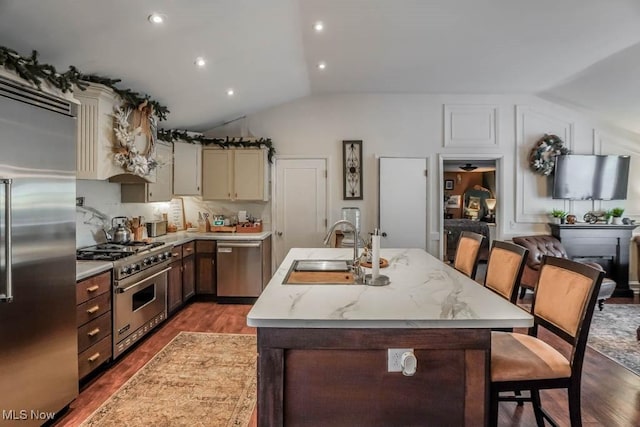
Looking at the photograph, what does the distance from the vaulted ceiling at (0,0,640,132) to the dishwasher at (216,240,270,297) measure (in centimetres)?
184

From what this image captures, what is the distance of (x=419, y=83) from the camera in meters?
4.55

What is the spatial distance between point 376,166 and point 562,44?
8.22 feet

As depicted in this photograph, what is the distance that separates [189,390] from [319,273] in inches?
53.1

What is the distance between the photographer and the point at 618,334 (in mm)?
3461

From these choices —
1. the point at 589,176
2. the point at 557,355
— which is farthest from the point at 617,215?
the point at 557,355

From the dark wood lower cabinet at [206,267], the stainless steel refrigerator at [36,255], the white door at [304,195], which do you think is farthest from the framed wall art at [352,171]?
the stainless steel refrigerator at [36,255]

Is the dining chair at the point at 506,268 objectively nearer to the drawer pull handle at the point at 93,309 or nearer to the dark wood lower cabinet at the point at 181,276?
the drawer pull handle at the point at 93,309

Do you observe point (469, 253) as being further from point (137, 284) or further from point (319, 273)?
point (137, 284)

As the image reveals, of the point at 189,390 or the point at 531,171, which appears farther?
the point at 531,171

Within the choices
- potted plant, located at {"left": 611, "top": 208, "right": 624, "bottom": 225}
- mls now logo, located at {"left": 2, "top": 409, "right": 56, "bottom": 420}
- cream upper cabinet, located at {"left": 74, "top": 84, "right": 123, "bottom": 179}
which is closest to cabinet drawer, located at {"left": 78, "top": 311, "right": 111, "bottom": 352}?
mls now logo, located at {"left": 2, "top": 409, "right": 56, "bottom": 420}

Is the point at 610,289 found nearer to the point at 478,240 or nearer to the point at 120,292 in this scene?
the point at 478,240

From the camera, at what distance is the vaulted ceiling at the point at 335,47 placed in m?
2.34

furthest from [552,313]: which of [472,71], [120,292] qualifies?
[472,71]

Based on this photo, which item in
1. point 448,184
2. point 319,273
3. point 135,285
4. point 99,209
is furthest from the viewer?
point 448,184
